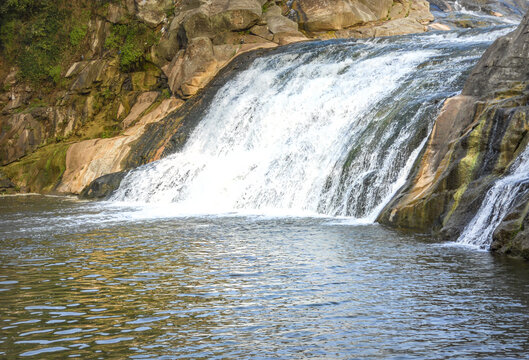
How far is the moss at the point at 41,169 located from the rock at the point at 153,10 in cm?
885

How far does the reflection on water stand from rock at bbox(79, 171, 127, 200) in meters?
12.7

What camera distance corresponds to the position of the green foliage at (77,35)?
138 feet

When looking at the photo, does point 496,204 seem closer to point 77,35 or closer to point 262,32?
point 262,32

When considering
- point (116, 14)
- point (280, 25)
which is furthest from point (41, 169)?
point (280, 25)

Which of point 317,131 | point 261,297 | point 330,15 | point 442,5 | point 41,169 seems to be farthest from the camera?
point 442,5

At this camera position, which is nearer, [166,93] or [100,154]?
[100,154]

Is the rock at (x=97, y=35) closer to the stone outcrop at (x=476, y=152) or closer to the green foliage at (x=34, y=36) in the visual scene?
the green foliage at (x=34, y=36)

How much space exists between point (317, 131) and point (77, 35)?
2399 cm

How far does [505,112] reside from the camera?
14648 mm

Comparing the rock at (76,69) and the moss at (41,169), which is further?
the rock at (76,69)

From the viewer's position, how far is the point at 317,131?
23453mm

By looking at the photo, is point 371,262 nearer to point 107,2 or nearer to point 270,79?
point 270,79

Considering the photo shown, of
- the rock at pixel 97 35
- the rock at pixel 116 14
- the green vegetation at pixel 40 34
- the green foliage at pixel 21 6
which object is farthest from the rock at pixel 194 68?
the green foliage at pixel 21 6

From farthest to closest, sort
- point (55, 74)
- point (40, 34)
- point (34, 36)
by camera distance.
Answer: point (34, 36) → point (40, 34) → point (55, 74)
